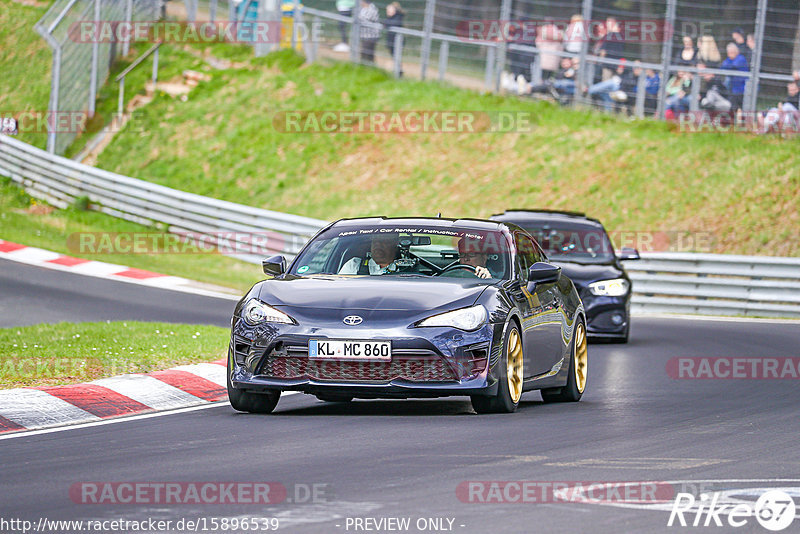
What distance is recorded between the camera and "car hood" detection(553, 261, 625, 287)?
17625 millimetres

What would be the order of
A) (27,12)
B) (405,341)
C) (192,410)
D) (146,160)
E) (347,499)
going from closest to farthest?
(347,499)
(405,341)
(192,410)
(146,160)
(27,12)

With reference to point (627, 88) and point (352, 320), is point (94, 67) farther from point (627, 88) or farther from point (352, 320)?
point (352, 320)

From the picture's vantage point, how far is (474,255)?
1075 cm

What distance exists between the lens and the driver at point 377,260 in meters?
10.6

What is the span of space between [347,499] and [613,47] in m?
23.4

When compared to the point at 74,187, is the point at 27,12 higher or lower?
higher

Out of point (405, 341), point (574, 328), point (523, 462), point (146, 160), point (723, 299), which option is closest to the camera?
point (523, 462)

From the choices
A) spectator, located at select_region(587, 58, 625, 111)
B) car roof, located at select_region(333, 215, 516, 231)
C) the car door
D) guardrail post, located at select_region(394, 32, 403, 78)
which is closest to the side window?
the car door

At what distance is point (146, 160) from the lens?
35500 millimetres

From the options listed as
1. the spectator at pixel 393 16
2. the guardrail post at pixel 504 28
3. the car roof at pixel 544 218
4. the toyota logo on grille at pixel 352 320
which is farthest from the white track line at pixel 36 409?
the spectator at pixel 393 16

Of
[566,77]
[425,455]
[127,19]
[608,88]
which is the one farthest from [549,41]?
[425,455]

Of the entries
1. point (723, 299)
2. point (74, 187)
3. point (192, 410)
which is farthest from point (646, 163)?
point (192, 410)

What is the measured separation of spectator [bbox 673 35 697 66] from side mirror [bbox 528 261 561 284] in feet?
59.7

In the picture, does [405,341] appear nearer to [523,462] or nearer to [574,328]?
[523,462]
